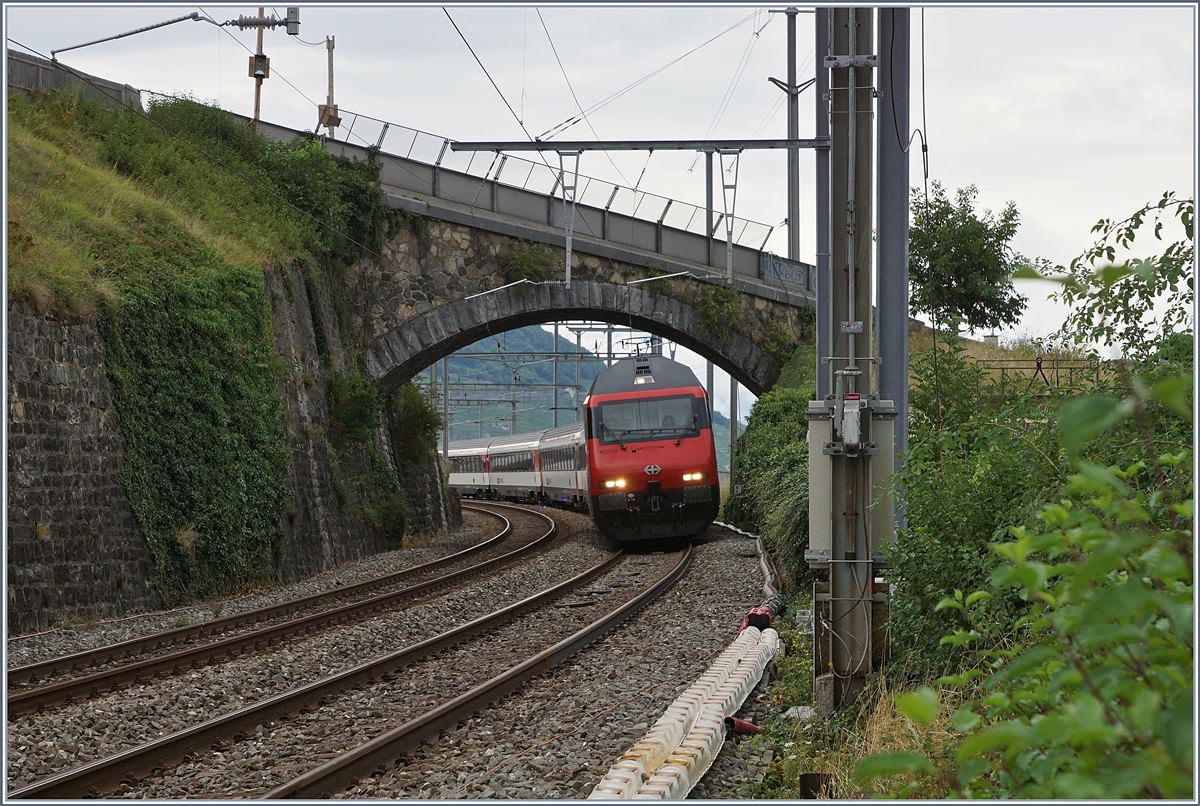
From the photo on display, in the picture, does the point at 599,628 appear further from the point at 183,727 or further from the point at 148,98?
the point at 148,98

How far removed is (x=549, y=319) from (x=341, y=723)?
1954 centimetres

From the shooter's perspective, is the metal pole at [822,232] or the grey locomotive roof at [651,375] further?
the grey locomotive roof at [651,375]

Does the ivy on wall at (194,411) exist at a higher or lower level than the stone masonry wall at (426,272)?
lower

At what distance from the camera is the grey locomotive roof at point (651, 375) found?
20953 mm

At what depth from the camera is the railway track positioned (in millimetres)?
5914

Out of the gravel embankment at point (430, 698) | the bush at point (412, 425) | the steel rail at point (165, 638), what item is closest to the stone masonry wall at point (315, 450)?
the steel rail at point (165, 638)

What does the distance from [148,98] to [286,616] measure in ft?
49.5

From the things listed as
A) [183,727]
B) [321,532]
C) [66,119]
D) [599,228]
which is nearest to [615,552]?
[321,532]

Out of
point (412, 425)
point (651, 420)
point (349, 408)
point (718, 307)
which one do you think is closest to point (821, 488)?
point (651, 420)

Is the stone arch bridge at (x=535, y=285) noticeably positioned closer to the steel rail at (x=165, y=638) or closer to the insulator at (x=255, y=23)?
the insulator at (x=255, y=23)

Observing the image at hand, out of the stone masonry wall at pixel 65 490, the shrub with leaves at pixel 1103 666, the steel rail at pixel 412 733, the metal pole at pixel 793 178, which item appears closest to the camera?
the shrub with leaves at pixel 1103 666

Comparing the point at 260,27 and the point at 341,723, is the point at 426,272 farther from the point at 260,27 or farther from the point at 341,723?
the point at 341,723

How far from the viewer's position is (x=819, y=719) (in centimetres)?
679

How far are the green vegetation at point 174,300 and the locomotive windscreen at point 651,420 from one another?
5037 millimetres
